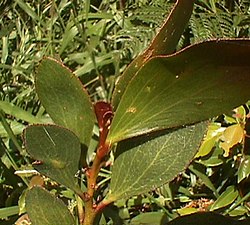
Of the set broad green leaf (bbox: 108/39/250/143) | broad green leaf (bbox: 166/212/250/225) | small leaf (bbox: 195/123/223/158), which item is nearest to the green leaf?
small leaf (bbox: 195/123/223/158)

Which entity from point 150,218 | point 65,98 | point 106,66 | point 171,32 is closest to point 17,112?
point 106,66

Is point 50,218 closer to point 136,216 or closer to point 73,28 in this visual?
point 136,216

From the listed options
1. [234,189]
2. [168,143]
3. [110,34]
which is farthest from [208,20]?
[168,143]

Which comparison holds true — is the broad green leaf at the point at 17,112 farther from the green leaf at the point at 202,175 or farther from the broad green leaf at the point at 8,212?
the green leaf at the point at 202,175

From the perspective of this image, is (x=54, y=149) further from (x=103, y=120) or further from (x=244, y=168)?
(x=244, y=168)

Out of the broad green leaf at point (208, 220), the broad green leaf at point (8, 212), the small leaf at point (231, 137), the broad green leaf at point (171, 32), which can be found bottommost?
the broad green leaf at point (8, 212)

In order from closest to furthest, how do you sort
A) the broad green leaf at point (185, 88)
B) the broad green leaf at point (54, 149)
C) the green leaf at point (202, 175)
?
the broad green leaf at point (185, 88) < the broad green leaf at point (54, 149) < the green leaf at point (202, 175)

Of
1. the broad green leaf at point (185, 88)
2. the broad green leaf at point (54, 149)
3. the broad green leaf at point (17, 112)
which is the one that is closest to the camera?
the broad green leaf at point (185, 88)

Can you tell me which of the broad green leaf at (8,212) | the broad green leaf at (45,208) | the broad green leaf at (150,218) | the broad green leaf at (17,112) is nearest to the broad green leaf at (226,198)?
the broad green leaf at (150,218)
